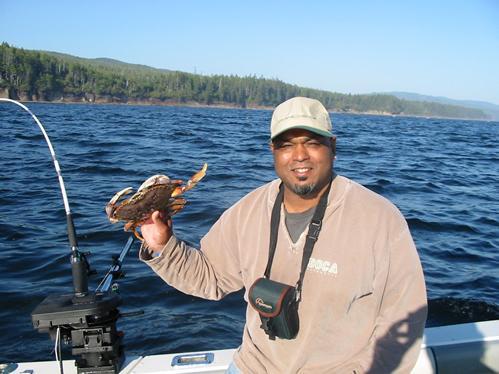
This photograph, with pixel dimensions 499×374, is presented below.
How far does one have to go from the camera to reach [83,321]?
8.31ft

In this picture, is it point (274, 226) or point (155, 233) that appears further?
point (155, 233)

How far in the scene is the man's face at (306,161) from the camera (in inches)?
95.9

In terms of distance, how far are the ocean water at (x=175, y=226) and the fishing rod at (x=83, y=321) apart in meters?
2.25

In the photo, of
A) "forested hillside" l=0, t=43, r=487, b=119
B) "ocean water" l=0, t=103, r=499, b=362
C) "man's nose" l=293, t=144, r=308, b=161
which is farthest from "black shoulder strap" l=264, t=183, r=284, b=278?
"forested hillside" l=0, t=43, r=487, b=119

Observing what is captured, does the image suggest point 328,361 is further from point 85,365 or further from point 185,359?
point 85,365

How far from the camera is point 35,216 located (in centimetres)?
900

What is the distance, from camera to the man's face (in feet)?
7.99

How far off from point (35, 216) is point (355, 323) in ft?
26.6

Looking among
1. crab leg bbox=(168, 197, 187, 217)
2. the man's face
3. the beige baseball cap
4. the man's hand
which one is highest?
the beige baseball cap

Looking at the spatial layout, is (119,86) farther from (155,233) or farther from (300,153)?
(300,153)

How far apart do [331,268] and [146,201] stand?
40.7 inches

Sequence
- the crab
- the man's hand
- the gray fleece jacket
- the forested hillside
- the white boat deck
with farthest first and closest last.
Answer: the forested hillside, the white boat deck, the man's hand, the crab, the gray fleece jacket

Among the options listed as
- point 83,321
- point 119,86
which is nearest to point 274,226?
point 83,321

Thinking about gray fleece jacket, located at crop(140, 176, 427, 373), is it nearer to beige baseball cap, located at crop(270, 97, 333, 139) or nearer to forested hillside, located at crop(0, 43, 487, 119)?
beige baseball cap, located at crop(270, 97, 333, 139)
